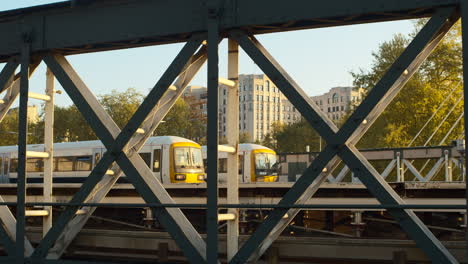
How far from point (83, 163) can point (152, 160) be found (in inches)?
133

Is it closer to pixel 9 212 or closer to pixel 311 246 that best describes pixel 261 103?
pixel 9 212

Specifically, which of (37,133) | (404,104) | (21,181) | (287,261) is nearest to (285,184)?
(287,261)

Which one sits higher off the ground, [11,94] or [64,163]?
[11,94]

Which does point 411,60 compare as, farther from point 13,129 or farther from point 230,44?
point 13,129

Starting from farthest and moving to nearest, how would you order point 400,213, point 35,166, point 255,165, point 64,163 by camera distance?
point 255,165 < point 35,166 < point 64,163 < point 400,213

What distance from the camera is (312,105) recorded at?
6906 millimetres

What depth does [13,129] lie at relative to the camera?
91.3 m

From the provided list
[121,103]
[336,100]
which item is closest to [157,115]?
[121,103]

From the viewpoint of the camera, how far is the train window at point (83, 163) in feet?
95.6

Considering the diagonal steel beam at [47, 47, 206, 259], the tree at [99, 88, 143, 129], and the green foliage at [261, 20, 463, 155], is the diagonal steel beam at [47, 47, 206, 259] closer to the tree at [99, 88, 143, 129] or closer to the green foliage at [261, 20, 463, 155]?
the green foliage at [261, 20, 463, 155]

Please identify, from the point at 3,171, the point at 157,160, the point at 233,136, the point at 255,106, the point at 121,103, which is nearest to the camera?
the point at 233,136

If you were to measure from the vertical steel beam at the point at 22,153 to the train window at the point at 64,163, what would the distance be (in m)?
21.4

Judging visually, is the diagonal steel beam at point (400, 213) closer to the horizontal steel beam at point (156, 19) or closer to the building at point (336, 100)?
the horizontal steel beam at point (156, 19)

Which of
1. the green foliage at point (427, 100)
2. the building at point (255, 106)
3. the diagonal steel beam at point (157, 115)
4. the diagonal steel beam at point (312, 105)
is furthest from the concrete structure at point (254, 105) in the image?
the diagonal steel beam at point (312, 105)
